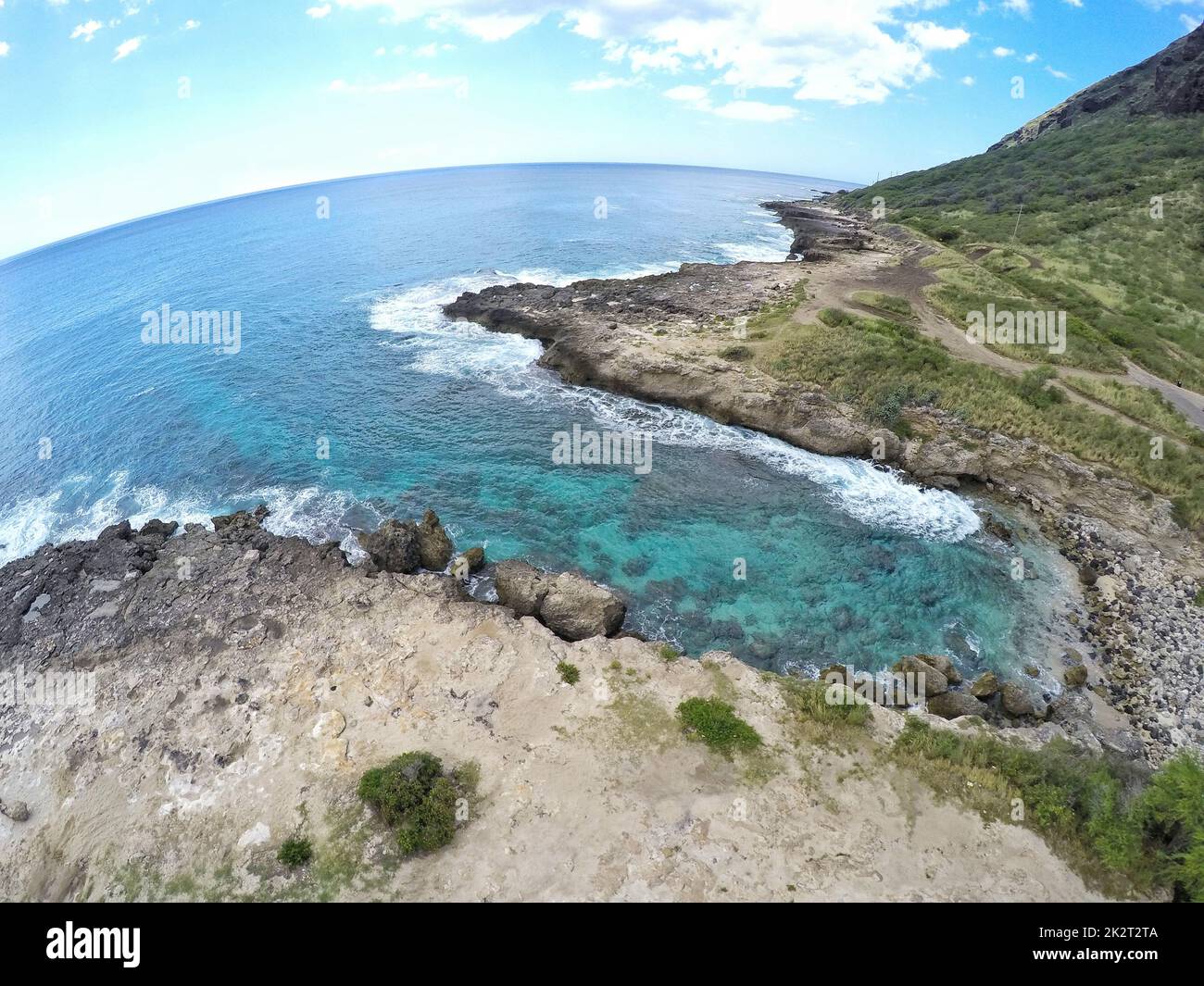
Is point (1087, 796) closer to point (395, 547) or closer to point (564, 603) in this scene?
point (564, 603)

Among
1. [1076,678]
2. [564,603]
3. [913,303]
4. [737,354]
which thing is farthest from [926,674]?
[913,303]

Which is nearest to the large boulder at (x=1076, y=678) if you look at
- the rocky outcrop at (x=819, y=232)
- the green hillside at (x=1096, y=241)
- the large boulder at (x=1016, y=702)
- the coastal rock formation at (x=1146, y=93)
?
the large boulder at (x=1016, y=702)

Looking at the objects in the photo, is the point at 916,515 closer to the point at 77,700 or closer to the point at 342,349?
the point at 77,700

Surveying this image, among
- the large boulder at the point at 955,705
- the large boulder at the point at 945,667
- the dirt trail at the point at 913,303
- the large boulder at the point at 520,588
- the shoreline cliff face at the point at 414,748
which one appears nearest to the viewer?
the shoreline cliff face at the point at 414,748

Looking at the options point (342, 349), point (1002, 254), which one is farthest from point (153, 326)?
point (1002, 254)

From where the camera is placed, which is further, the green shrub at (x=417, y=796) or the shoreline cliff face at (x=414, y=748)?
the green shrub at (x=417, y=796)

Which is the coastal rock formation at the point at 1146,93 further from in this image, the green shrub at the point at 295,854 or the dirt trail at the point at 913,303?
the green shrub at the point at 295,854

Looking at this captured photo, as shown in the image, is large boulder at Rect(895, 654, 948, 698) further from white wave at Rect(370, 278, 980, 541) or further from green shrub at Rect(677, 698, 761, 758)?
white wave at Rect(370, 278, 980, 541)
